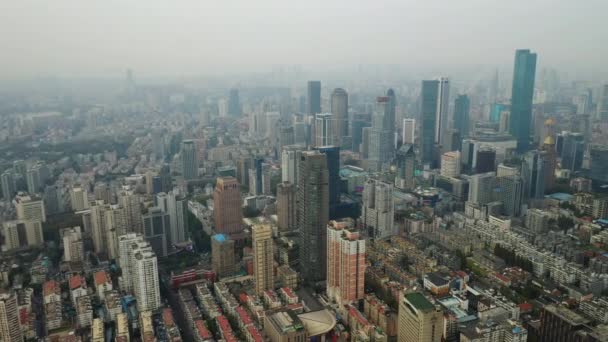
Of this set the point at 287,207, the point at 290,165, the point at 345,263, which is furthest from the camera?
the point at 290,165

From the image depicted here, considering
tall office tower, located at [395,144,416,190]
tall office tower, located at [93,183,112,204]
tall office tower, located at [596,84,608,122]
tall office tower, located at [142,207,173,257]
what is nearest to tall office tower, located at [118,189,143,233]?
tall office tower, located at [142,207,173,257]

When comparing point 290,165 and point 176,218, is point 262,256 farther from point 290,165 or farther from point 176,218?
point 290,165

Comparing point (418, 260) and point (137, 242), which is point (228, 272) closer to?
point (137, 242)

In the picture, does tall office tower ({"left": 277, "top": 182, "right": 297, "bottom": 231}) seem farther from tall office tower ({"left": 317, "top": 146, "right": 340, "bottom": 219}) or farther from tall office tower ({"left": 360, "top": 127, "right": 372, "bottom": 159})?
tall office tower ({"left": 360, "top": 127, "right": 372, "bottom": 159})

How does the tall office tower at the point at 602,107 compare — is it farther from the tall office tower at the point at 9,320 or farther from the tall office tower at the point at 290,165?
the tall office tower at the point at 9,320

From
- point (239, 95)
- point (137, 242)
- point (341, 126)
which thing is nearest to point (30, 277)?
point (137, 242)

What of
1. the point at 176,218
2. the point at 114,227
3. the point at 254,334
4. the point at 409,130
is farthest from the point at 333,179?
the point at 409,130
